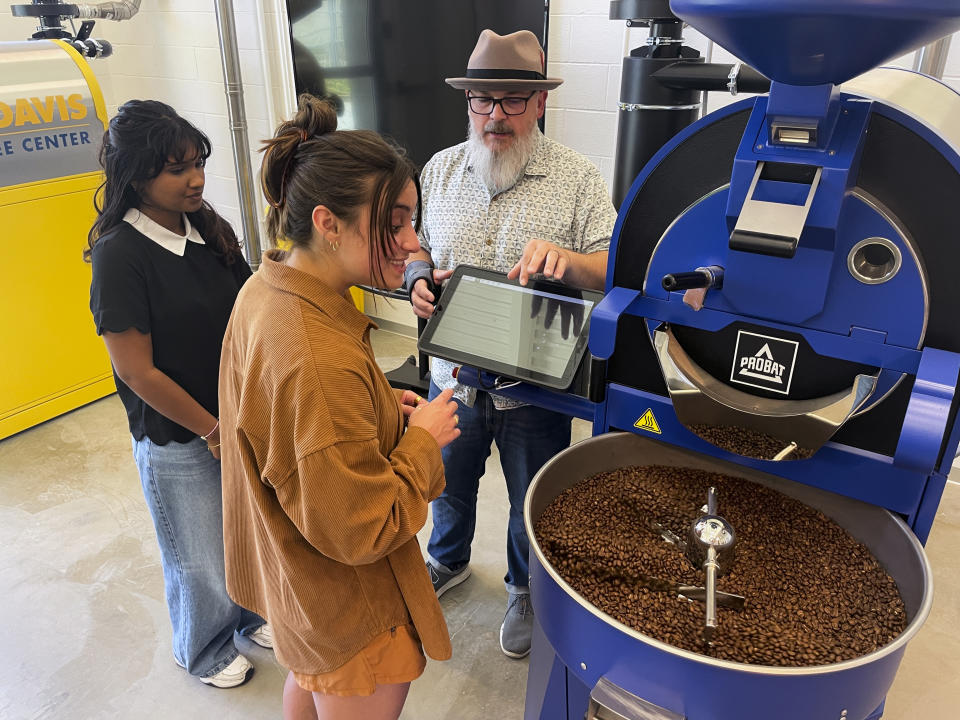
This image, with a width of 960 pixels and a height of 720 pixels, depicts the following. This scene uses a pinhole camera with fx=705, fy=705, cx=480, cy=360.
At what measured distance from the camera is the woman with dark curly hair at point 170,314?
1591mm

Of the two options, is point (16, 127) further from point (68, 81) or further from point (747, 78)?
point (747, 78)

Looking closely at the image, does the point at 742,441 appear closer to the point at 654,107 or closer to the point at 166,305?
the point at 166,305

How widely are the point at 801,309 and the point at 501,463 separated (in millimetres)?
1145

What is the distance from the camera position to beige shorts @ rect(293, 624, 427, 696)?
1.24 metres

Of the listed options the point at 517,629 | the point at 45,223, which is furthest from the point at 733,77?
the point at 45,223

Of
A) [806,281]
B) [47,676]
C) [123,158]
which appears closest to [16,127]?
[123,158]

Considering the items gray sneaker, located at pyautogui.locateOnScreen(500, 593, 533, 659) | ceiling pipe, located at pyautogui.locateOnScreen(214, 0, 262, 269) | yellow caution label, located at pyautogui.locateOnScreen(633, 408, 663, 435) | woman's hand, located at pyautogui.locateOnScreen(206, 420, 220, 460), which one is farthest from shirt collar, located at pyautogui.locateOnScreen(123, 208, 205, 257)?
ceiling pipe, located at pyautogui.locateOnScreen(214, 0, 262, 269)

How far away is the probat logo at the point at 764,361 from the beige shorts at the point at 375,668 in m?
0.75

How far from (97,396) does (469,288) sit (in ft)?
9.27

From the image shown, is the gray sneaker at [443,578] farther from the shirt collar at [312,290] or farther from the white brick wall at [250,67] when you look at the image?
the white brick wall at [250,67]

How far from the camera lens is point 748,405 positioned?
3.74 ft

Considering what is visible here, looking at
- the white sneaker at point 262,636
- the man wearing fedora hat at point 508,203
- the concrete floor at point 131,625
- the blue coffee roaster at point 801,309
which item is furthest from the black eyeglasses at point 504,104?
the white sneaker at point 262,636

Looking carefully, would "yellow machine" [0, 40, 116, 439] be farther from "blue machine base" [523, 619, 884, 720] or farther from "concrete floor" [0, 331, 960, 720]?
"blue machine base" [523, 619, 884, 720]

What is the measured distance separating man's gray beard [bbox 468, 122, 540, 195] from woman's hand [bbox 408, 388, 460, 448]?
71 cm
